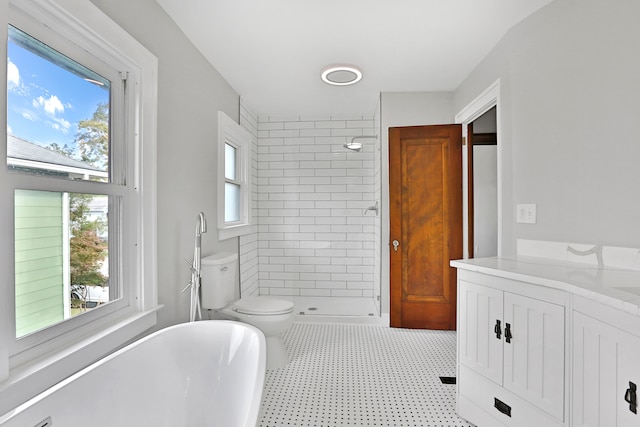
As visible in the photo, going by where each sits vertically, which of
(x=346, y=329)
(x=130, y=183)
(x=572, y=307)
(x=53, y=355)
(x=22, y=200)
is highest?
(x=130, y=183)

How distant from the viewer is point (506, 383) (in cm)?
152

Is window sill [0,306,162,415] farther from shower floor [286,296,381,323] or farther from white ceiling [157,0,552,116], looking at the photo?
shower floor [286,296,381,323]

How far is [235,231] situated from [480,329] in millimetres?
2337

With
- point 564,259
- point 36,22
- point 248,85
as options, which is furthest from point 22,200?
point 564,259

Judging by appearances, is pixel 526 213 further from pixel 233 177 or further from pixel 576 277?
pixel 233 177

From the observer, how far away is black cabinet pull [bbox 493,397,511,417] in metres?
1.52

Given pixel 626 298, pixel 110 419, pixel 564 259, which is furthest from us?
pixel 564 259

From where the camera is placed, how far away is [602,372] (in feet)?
3.65

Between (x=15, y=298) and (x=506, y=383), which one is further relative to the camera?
(x=506, y=383)

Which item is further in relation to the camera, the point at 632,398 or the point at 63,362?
the point at 63,362

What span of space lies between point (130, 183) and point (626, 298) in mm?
2174

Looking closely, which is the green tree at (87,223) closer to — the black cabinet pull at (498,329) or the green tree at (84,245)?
the green tree at (84,245)

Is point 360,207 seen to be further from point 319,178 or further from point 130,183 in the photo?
point 130,183

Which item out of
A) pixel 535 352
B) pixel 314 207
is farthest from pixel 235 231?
pixel 535 352
